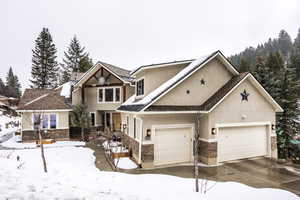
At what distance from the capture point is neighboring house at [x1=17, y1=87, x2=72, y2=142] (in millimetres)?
15602

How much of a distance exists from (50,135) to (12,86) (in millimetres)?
57694

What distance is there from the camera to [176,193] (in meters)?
5.47

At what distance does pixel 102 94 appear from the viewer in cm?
1939

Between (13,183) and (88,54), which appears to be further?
(88,54)

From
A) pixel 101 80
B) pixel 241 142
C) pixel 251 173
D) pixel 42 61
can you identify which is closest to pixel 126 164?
pixel 251 173

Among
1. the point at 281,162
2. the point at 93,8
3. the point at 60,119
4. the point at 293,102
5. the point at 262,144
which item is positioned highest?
the point at 93,8

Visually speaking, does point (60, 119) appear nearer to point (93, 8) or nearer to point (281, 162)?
point (93, 8)

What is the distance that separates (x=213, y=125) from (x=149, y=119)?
351cm

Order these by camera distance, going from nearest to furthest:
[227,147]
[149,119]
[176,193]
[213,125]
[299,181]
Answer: [176,193], [299,181], [149,119], [213,125], [227,147]

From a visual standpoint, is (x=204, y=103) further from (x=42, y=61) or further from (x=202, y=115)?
(x=42, y=61)

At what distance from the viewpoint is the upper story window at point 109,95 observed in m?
18.7

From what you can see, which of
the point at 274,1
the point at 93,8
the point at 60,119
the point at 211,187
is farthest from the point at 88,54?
the point at 211,187

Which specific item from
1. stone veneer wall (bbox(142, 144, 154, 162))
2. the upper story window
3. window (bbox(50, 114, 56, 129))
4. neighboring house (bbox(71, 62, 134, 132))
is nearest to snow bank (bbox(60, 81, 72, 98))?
neighboring house (bbox(71, 62, 134, 132))

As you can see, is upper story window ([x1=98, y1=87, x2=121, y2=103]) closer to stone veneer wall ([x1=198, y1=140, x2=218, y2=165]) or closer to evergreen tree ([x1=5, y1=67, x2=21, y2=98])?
stone veneer wall ([x1=198, y1=140, x2=218, y2=165])
